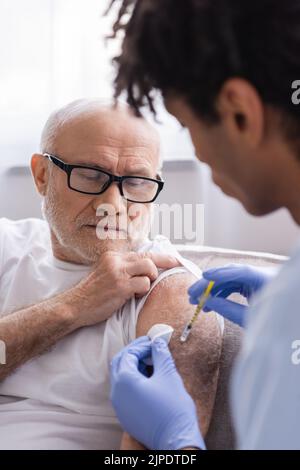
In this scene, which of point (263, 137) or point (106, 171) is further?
point (106, 171)

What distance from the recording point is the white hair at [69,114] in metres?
1.56

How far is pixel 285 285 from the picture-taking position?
76 centimetres

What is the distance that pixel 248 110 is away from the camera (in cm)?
83

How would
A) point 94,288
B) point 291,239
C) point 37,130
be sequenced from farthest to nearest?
point 37,130 → point 291,239 → point 94,288

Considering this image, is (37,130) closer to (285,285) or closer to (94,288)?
(94,288)

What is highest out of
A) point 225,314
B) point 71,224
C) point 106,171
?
point 106,171

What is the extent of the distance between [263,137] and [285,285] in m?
0.21

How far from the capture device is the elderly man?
1317 millimetres

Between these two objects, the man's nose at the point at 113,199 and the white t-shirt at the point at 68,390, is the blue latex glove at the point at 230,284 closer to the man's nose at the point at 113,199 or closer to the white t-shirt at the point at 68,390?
the white t-shirt at the point at 68,390

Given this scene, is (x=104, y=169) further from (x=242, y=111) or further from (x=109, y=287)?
(x=242, y=111)

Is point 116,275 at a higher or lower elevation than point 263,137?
lower

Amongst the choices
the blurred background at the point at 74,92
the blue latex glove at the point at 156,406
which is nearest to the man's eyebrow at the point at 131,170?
the blue latex glove at the point at 156,406
